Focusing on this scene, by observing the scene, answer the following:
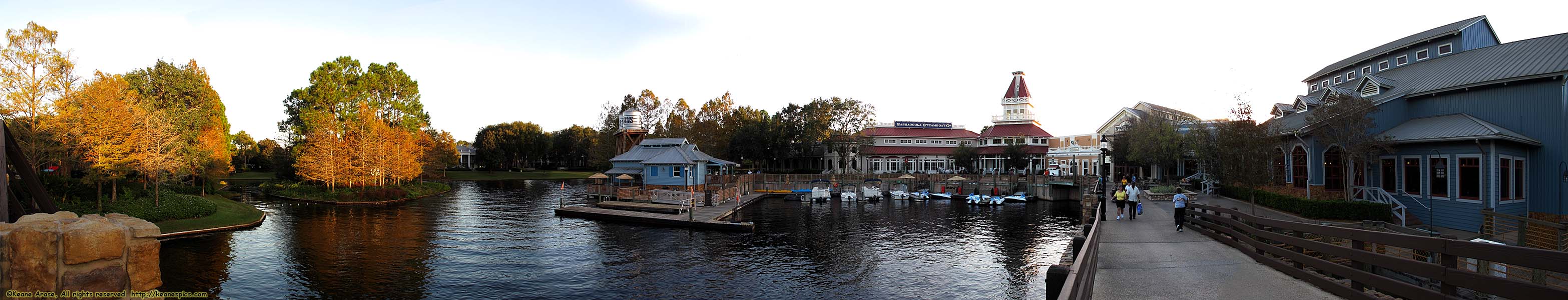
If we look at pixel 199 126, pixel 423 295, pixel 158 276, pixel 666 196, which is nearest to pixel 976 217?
pixel 666 196

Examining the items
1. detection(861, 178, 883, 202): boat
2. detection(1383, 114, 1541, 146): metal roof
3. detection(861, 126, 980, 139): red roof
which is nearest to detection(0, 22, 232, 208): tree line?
detection(861, 178, 883, 202): boat

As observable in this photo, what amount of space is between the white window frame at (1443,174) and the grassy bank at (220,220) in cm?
4521

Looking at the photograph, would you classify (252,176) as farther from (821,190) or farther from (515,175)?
(821,190)

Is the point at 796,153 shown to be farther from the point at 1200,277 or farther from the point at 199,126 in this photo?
the point at 1200,277

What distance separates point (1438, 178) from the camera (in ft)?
69.8

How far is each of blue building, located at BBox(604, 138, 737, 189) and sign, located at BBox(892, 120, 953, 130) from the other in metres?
32.5

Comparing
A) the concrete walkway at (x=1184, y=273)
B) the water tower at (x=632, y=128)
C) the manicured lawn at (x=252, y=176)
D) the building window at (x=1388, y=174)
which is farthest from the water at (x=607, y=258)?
the manicured lawn at (x=252, y=176)

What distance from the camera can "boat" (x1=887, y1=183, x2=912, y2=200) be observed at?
46.9 meters

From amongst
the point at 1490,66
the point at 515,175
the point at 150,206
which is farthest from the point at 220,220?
the point at 515,175

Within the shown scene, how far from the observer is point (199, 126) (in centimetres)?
3800

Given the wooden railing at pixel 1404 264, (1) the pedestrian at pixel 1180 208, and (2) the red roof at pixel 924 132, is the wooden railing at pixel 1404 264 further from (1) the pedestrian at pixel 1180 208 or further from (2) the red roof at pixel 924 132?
(2) the red roof at pixel 924 132

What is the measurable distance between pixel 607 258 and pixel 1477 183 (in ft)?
94.5

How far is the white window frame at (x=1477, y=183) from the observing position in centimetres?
1956

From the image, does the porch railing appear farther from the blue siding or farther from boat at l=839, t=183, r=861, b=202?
boat at l=839, t=183, r=861, b=202
